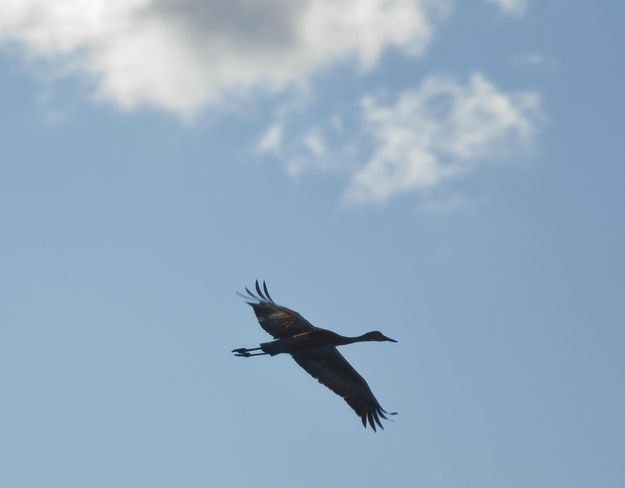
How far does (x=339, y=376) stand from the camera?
116 ft

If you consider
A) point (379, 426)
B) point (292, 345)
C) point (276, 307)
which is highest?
point (276, 307)

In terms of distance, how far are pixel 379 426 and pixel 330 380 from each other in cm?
189

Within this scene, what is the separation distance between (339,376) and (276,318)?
3.15 m

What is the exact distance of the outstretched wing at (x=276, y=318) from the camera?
36156 millimetres

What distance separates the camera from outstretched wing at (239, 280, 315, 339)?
119 ft

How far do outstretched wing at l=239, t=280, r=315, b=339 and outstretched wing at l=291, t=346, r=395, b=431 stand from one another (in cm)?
83

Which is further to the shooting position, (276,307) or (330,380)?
(276,307)

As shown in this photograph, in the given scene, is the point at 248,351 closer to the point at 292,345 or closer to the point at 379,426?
the point at 292,345

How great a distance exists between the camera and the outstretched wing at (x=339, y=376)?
115 feet

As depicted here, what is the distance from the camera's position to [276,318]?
122 feet

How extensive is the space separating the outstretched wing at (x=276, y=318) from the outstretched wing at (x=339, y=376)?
2.72 feet

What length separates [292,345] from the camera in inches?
1375

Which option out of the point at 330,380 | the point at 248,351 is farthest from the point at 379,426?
the point at 248,351

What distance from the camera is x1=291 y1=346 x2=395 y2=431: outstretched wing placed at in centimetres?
3509
